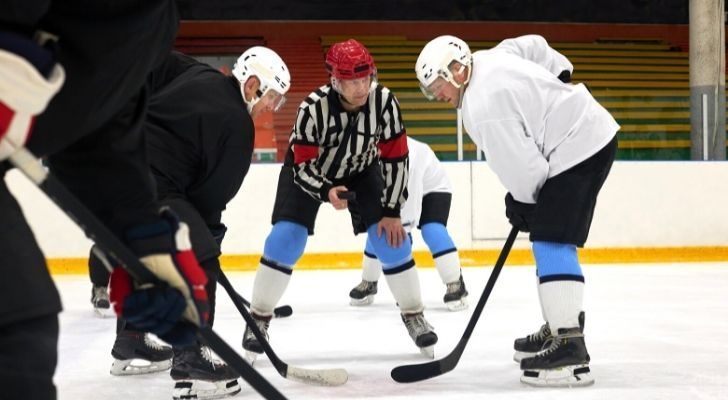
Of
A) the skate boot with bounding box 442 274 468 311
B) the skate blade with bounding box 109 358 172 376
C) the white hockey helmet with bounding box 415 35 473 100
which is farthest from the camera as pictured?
the skate boot with bounding box 442 274 468 311

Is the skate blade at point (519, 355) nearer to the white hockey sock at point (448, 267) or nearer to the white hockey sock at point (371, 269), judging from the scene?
the white hockey sock at point (448, 267)

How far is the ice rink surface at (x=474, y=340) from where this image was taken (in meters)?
2.30

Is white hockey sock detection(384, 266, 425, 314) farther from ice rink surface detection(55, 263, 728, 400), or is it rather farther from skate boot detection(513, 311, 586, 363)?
skate boot detection(513, 311, 586, 363)

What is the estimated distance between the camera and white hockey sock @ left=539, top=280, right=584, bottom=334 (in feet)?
7.64

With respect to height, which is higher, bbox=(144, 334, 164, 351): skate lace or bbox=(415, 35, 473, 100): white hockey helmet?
bbox=(415, 35, 473, 100): white hockey helmet

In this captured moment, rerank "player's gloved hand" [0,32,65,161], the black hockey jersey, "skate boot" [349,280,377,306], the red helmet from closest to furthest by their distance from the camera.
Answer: "player's gloved hand" [0,32,65,161]
the black hockey jersey
the red helmet
"skate boot" [349,280,377,306]

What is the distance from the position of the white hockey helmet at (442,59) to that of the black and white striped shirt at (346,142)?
32 cm

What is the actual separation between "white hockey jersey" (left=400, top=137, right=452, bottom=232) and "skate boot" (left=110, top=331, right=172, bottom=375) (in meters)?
1.47

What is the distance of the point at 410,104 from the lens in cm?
555

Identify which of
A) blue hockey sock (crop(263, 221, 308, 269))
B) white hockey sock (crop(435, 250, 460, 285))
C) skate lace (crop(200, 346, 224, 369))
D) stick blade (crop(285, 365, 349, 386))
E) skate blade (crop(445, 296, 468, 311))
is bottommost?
skate blade (crop(445, 296, 468, 311))

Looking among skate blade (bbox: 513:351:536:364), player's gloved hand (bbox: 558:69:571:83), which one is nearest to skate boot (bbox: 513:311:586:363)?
skate blade (bbox: 513:351:536:364)

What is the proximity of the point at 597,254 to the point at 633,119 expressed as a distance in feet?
2.98

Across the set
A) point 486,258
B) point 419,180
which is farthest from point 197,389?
point 486,258

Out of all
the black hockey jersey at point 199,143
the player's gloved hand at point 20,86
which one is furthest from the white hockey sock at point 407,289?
the player's gloved hand at point 20,86
